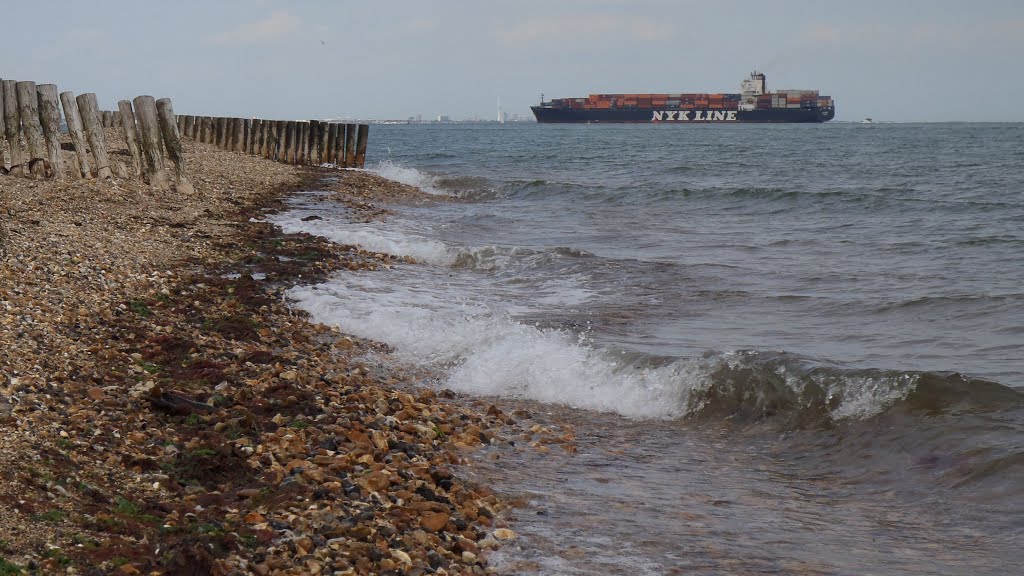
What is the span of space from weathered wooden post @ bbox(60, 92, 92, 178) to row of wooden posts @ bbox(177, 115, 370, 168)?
16.1 meters

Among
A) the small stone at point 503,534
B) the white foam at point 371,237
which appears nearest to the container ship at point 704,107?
the white foam at point 371,237

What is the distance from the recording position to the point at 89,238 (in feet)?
29.8

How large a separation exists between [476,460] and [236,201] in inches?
465

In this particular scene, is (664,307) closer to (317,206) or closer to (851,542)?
(851,542)

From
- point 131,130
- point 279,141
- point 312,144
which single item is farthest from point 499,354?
Answer: point 279,141

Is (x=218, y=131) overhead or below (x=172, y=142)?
overhead

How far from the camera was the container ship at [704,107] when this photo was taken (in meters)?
104

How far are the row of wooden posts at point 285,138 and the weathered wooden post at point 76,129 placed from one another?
52.8 ft

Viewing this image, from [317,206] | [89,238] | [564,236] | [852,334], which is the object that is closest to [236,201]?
[317,206]

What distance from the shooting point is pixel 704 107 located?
358 feet

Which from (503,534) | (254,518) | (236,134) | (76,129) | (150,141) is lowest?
(503,534)

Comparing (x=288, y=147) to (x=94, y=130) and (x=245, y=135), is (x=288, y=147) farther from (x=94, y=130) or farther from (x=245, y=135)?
(x=94, y=130)

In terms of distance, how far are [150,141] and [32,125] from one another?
1751 millimetres

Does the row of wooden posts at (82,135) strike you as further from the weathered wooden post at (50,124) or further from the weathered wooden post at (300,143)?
the weathered wooden post at (300,143)
